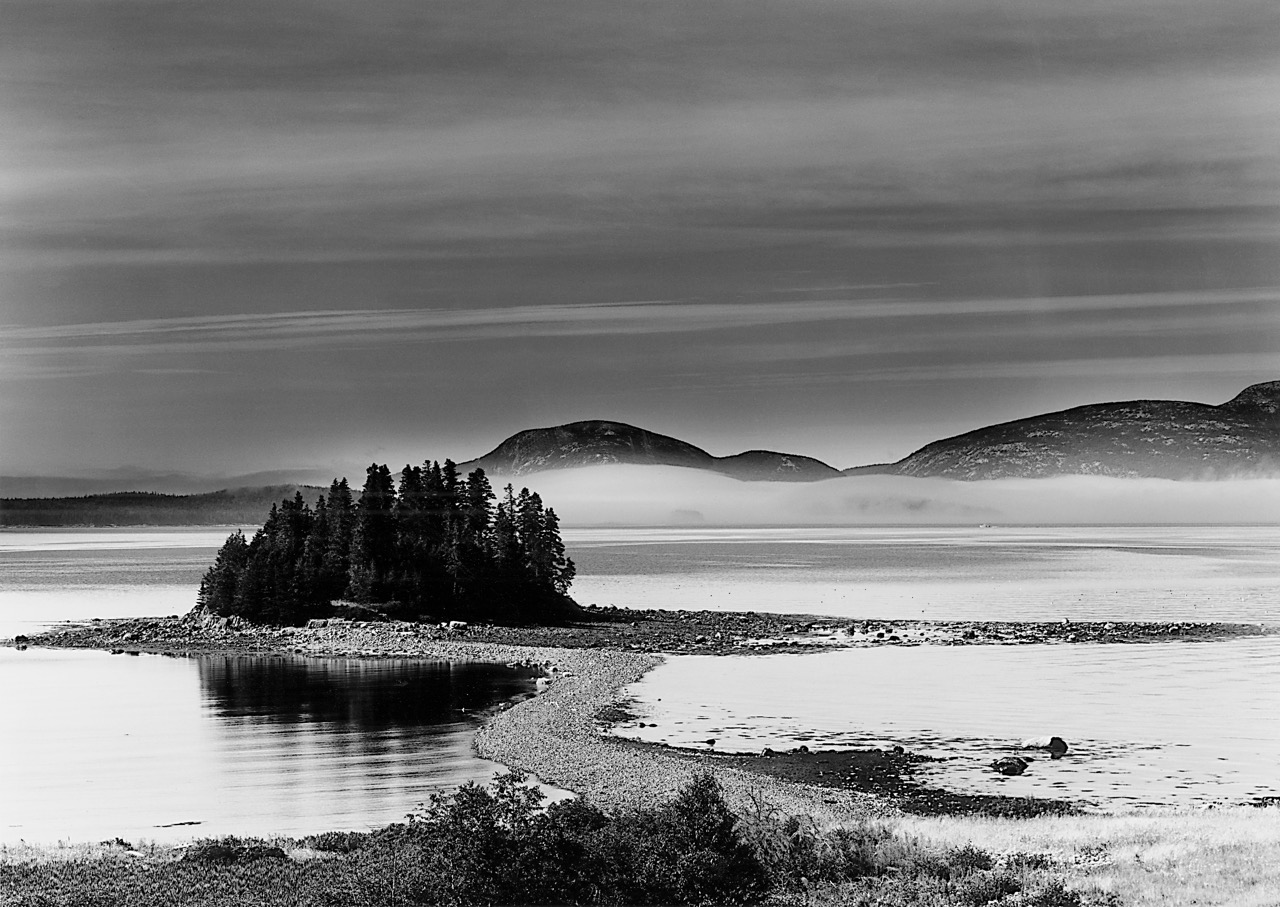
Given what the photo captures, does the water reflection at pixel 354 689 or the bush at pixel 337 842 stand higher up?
the water reflection at pixel 354 689

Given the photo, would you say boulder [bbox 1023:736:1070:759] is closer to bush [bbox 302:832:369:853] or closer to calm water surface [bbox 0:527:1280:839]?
calm water surface [bbox 0:527:1280:839]

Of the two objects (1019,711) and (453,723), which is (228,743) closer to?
(453,723)

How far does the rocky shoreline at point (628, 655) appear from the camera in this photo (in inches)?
1180

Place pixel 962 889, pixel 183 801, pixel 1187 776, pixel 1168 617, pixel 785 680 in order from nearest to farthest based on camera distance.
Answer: pixel 962 889, pixel 183 801, pixel 1187 776, pixel 785 680, pixel 1168 617

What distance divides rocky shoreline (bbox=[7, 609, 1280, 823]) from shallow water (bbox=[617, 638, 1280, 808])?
1629 mm

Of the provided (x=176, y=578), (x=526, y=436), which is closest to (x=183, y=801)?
(x=526, y=436)

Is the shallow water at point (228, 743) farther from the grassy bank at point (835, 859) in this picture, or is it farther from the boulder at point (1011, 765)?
the boulder at point (1011, 765)

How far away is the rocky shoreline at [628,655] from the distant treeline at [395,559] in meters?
2.59

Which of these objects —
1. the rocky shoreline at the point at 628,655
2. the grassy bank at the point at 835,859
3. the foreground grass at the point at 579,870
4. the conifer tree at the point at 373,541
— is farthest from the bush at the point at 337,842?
the conifer tree at the point at 373,541

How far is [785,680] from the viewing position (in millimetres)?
51406

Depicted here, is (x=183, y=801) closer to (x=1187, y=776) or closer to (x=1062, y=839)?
(x=1062, y=839)

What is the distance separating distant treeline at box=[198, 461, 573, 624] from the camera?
75.2 metres

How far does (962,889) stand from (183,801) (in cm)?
1964

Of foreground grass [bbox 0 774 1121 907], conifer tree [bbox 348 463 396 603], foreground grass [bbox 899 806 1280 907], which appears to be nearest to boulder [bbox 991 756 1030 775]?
foreground grass [bbox 899 806 1280 907]
